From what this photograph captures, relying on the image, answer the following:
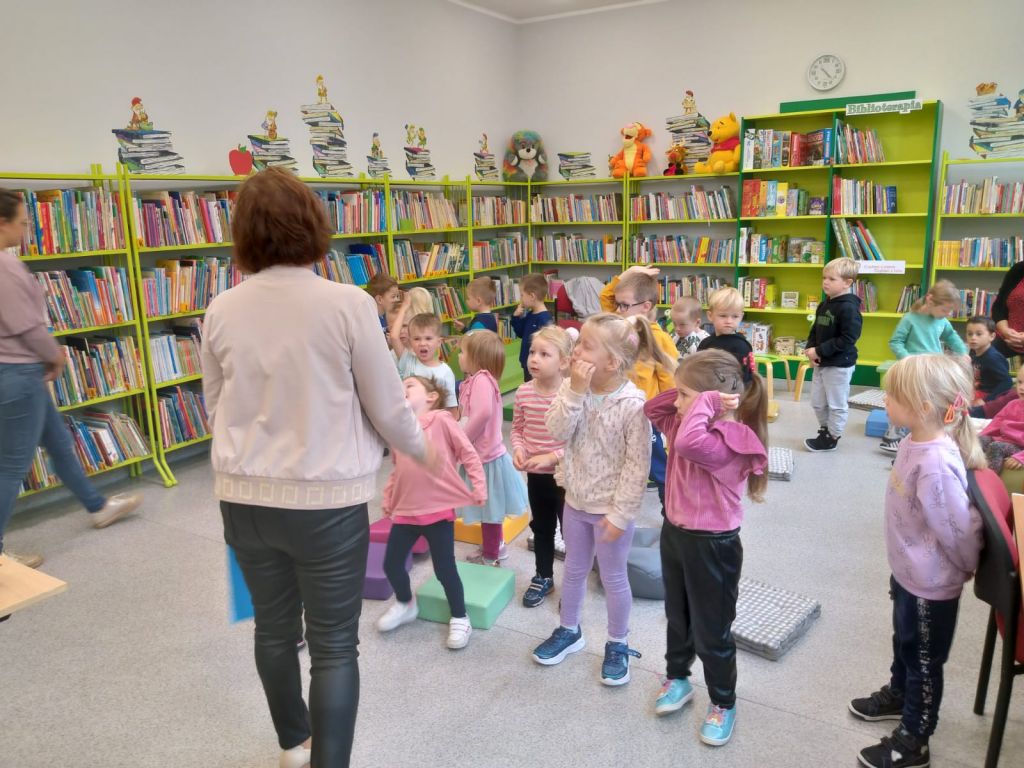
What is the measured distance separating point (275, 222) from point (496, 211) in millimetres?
5920

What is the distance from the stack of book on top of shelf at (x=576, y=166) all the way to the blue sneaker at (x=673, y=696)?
6.08m

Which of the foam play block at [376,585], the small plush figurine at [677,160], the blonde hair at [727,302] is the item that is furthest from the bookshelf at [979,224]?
the foam play block at [376,585]

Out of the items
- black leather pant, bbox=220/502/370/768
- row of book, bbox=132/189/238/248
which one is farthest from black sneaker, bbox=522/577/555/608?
row of book, bbox=132/189/238/248

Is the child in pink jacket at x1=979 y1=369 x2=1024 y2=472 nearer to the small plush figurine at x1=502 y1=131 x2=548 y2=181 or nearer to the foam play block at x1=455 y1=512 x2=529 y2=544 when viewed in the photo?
the foam play block at x1=455 y1=512 x2=529 y2=544

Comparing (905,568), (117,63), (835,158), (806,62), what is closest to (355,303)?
(905,568)

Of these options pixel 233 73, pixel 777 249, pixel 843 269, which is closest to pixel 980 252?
pixel 777 249

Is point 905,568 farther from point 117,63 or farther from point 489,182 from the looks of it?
point 489,182

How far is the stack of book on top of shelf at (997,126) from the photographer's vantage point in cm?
562

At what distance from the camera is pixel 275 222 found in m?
1.53

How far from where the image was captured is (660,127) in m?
7.16

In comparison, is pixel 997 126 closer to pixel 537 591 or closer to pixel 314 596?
pixel 537 591

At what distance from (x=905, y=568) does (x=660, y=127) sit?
6.07 meters

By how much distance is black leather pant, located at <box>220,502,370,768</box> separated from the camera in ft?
5.16

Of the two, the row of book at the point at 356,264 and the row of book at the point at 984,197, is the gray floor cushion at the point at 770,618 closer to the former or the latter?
the row of book at the point at 356,264
